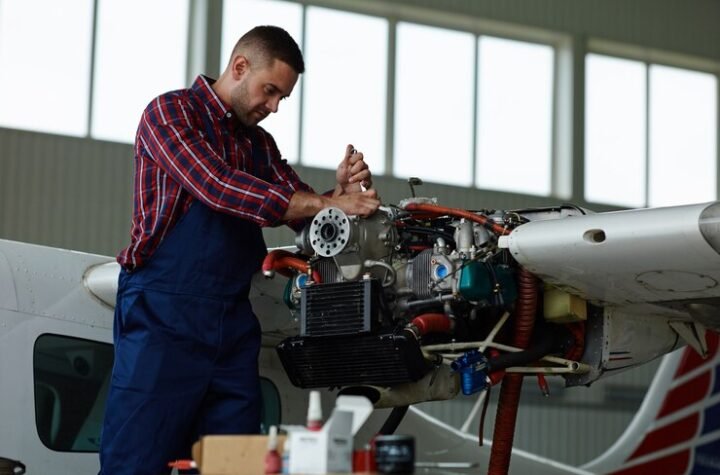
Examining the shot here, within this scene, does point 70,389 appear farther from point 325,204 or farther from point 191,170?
point 325,204

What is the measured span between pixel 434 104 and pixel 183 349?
41.6 ft

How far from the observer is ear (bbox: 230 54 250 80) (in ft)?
14.5

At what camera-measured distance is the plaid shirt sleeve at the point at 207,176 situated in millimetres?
4090

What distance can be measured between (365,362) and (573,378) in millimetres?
945

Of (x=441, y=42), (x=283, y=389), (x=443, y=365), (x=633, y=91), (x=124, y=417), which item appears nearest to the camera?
(x=124, y=417)

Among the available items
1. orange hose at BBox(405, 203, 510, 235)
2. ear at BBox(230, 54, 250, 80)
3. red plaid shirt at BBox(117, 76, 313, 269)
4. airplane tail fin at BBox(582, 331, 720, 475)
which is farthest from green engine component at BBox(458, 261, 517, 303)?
airplane tail fin at BBox(582, 331, 720, 475)

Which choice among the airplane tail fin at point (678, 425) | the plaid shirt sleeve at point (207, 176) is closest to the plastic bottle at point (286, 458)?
the plaid shirt sleeve at point (207, 176)

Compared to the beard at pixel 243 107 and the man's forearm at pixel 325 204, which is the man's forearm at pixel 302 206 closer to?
the man's forearm at pixel 325 204

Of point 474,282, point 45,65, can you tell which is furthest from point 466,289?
point 45,65

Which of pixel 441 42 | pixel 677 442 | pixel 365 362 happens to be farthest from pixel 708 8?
pixel 365 362

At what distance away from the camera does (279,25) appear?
15.4 metres

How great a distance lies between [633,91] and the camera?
58.7ft

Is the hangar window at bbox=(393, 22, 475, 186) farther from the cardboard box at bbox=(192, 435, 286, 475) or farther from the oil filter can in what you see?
the oil filter can

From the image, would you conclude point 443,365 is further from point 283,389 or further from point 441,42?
point 441,42
